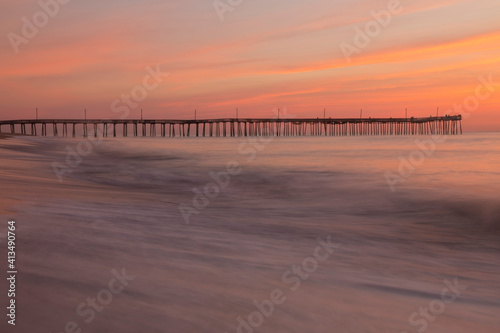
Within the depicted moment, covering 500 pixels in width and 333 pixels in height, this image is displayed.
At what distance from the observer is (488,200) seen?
797cm

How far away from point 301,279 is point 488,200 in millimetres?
6470

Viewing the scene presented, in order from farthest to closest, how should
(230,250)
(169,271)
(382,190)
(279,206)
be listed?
(382,190), (279,206), (230,250), (169,271)

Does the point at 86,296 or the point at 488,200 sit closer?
the point at 86,296

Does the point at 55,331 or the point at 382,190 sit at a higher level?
the point at 55,331

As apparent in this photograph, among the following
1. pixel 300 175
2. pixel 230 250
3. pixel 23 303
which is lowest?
pixel 300 175

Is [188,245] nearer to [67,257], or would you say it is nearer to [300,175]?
[67,257]

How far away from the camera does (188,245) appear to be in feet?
11.6

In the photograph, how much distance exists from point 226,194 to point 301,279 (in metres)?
6.16

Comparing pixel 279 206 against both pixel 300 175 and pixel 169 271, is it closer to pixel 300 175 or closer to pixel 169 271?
pixel 169 271

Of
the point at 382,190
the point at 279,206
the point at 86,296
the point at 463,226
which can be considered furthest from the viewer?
the point at 382,190

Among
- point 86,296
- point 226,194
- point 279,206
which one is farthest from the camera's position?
point 226,194

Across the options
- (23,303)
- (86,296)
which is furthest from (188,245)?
(23,303)

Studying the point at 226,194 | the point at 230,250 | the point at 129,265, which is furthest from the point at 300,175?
the point at 129,265

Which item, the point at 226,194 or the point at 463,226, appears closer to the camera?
the point at 463,226
